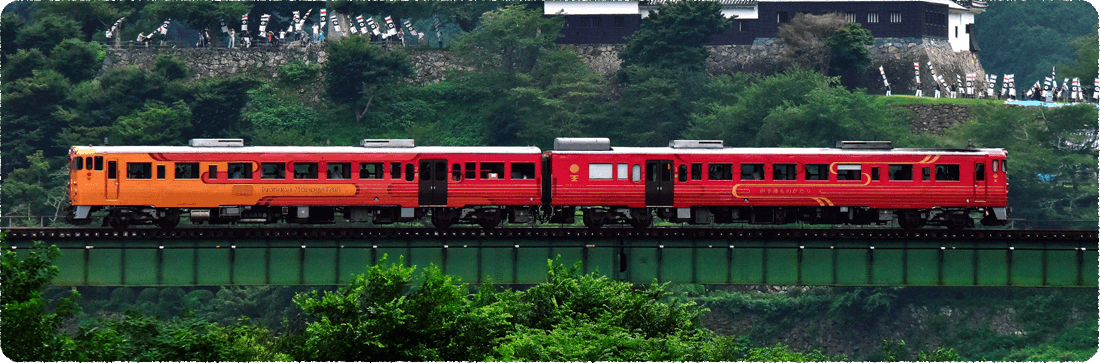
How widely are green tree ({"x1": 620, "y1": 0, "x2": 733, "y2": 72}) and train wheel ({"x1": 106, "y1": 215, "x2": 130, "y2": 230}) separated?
63.8 metres

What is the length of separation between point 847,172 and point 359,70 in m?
63.0

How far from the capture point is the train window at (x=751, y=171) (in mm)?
51875

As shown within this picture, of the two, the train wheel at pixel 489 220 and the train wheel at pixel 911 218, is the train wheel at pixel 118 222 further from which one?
the train wheel at pixel 911 218

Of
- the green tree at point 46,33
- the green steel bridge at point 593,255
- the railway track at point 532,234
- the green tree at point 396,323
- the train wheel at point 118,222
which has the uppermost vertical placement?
the green tree at point 46,33

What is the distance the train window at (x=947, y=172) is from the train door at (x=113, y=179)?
98.5 feet

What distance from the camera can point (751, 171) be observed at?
51969 mm

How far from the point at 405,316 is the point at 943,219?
2444 centimetres

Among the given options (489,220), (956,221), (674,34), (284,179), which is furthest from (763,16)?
(284,179)

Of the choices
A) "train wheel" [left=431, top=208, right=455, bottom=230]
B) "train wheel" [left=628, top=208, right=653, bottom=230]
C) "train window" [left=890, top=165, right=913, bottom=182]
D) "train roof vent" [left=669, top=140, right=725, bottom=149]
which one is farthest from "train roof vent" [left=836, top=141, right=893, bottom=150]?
"train wheel" [left=431, top=208, right=455, bottom=230]

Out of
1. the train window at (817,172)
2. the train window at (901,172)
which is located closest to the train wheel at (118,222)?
the train window at (817,172)

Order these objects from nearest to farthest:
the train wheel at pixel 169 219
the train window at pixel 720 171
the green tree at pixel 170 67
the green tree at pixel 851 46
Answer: the train wheel at pixel 169 219
the train window at pixel 720 171
the green tree at pixel 170 67
the green tree at pixel 851 46

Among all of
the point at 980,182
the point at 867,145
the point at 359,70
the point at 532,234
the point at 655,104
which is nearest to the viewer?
the point at 532,234

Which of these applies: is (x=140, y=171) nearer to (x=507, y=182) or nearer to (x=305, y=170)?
(x=305, y=170)

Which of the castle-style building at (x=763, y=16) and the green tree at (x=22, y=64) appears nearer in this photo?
the green tree at (x=22, y=64)
